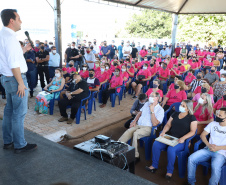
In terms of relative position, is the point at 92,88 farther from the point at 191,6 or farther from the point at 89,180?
the point at 191,6

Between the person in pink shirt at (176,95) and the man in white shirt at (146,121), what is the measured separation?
1344mm

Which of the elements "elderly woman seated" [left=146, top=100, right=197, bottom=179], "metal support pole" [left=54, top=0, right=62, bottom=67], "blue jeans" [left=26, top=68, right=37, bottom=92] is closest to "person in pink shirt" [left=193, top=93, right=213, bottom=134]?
"elderly woman seated" [left=146, top=100, right=197, bottom=179]

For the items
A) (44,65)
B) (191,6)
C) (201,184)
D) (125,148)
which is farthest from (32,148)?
(191,6)

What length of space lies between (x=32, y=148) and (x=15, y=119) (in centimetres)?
51

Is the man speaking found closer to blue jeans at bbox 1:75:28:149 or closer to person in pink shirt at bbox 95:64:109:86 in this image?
blue jeans at bbox 1:75:28:149

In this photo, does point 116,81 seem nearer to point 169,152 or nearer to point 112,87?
point 112,87

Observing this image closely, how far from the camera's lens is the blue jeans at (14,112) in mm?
2555

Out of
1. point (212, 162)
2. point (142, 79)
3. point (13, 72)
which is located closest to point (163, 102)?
point (212, 162)

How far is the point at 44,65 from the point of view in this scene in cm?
784

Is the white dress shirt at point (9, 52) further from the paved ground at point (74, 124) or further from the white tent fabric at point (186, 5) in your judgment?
the white tent fabric at point (186, 5)

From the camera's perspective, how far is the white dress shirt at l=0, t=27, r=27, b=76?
95.7 inches

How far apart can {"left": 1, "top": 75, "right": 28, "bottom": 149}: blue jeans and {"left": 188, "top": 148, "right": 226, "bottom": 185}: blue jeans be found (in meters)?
2.43

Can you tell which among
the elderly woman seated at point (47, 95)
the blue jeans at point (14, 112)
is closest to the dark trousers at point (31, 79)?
the elderly woman seated at point (47, 95)

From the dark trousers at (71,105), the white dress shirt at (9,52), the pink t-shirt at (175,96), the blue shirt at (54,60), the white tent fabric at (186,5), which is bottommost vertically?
the dark trousers at (71,105)
